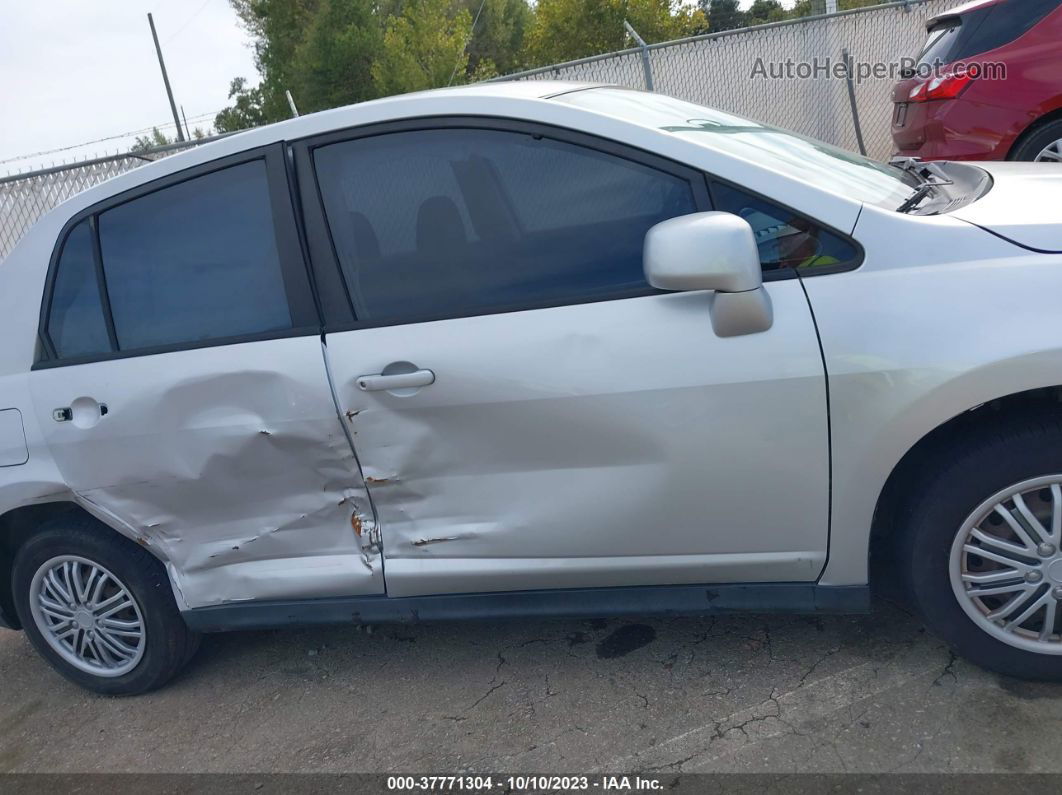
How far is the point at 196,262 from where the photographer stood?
3.21 metres

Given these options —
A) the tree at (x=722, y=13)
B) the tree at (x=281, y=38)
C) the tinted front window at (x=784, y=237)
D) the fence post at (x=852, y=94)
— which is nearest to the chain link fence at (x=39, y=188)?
the fence post at (x=852, y=94)

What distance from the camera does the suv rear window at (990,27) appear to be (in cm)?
655

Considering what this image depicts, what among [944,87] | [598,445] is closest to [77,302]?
[598,445]

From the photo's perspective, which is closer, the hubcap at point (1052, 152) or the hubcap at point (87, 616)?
the hubcap at point (87, 616)

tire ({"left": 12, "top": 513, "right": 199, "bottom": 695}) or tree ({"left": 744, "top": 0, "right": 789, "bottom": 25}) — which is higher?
tree ({"left": 744, "top": 0, "right": 789, "bottom": 25})

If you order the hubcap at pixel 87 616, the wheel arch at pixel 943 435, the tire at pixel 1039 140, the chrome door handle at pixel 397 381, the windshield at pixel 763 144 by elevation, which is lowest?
the hubcap at pixel 87 616

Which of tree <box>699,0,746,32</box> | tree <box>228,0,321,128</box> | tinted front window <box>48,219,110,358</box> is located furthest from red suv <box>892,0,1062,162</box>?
tree <box>699,0,746,32</box>

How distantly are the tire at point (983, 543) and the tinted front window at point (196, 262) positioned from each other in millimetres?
1913

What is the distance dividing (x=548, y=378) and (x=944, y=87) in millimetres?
5133

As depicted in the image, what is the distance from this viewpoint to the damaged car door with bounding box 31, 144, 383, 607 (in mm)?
3041

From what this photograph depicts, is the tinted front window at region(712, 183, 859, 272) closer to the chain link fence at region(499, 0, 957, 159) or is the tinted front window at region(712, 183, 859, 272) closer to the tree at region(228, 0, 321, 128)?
the chain link fence at region(499, 0, 957, 159)

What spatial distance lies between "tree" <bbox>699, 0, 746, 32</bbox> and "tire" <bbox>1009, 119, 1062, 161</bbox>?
36.4 metres
